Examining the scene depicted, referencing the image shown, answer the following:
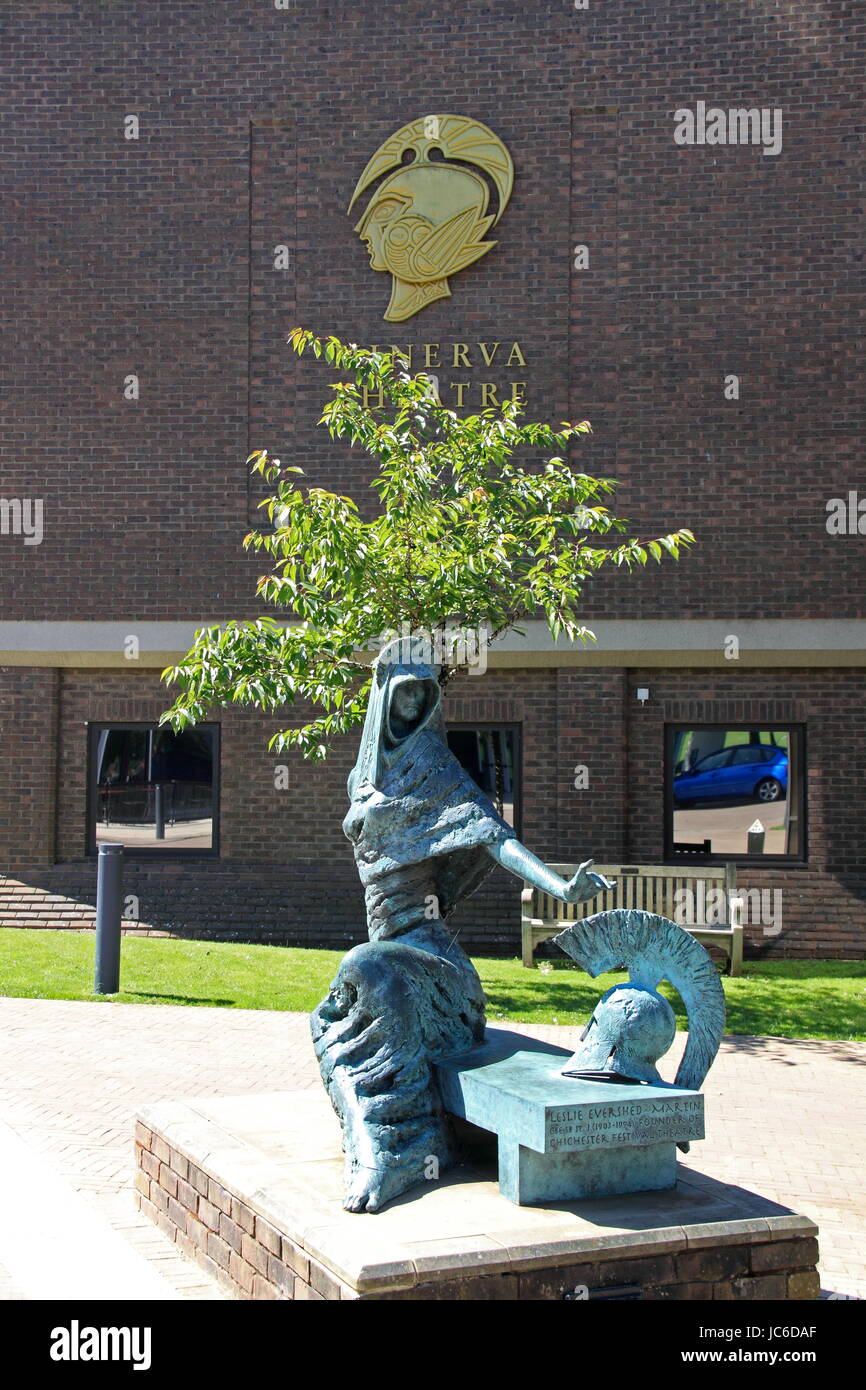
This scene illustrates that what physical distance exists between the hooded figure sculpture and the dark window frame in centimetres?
894

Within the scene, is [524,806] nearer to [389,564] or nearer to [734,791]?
[734,791]

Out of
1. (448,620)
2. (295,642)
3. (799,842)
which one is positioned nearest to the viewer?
(295,642)

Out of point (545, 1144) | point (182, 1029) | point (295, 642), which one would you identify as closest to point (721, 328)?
point (295, 642)

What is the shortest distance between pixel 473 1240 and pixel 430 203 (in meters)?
12.6

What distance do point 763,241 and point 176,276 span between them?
6382 mm

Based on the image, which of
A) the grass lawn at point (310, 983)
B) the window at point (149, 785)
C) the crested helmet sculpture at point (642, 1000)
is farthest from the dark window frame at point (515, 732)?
the crested helmet sculpture at point (642, 1000)

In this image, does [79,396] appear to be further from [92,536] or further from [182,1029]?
[182,1029]

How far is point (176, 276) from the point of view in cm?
1482

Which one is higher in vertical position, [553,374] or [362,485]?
[553,374]

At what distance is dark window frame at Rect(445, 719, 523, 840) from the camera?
571 inches

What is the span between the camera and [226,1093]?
25.9 feet

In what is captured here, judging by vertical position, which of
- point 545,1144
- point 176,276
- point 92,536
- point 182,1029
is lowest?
point 182,1029

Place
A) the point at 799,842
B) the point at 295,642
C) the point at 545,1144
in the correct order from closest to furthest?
the point at 545,1144
the point at 295,642
the point at 799,842

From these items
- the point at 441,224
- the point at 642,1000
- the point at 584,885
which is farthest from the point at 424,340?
the point at 584,885
